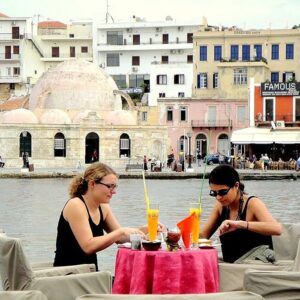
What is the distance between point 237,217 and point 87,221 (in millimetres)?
1163

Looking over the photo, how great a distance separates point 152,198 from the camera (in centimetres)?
3272

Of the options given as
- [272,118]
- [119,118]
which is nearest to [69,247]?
[272,118]

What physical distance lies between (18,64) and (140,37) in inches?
403

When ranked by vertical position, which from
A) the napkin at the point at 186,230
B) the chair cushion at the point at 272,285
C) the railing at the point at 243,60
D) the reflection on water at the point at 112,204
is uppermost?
the railing at the point at 243,60

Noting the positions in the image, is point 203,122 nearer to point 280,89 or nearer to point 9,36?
point 280,89

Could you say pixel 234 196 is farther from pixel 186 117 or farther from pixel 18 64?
pixel 18 64

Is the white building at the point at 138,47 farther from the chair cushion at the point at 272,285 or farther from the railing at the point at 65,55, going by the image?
the chair cushion at the point at 272,285

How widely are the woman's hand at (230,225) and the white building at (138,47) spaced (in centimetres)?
7804

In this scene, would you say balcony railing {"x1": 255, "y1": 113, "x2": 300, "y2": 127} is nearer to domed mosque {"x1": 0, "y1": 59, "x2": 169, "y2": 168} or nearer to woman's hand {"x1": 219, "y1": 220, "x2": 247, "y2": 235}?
domed mosque {"x1": 0, "y1": 59, "x2": 169, "y2": 168}

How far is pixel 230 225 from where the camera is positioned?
771 cm

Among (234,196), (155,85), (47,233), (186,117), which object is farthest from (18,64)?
(234,196)

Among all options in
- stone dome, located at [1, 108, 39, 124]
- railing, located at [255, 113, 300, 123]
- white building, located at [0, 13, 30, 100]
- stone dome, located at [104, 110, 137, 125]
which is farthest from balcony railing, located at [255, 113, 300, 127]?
white building, located at [0, 13, 30, 100]

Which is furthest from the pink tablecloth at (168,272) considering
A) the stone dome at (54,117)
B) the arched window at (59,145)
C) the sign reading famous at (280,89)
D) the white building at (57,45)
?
the white building at (57,45)

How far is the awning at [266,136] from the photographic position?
5611 centimetres
